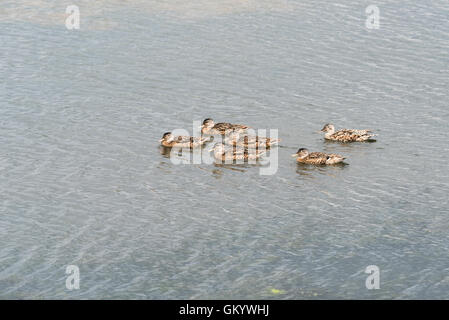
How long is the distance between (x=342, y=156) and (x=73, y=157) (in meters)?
7.06

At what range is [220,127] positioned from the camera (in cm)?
2469

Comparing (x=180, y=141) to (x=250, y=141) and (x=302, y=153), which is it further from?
(x=302, y=153)

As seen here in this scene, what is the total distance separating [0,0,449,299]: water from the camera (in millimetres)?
16812

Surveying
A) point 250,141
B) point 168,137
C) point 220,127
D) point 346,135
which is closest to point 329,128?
point 346,135

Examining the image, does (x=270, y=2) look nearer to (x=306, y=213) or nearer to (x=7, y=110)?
(x=7, y=110)

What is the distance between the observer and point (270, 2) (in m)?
36.3

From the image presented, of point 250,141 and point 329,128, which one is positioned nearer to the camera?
point 250,141

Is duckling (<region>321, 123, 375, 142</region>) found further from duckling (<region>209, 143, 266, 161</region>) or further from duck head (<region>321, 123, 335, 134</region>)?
duckling (<region>209, 143, 266, 161</region>)

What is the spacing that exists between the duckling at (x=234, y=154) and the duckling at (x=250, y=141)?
0.28m

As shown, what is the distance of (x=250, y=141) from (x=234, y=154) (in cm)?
71

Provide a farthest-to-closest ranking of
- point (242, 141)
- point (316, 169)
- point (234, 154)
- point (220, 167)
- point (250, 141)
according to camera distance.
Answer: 1. point (242, 141)
2. point (250, 141)
3. point (234, 154)
4. point (220, 167)
5. point (316, 169)

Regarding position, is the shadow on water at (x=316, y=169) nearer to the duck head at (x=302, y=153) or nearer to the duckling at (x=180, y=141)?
the duck head at (x=302, y=153)

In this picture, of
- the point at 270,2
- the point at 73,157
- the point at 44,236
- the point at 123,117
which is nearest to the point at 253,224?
the point at 44,236

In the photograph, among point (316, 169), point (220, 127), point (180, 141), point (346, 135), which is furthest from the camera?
point (220, 127)
